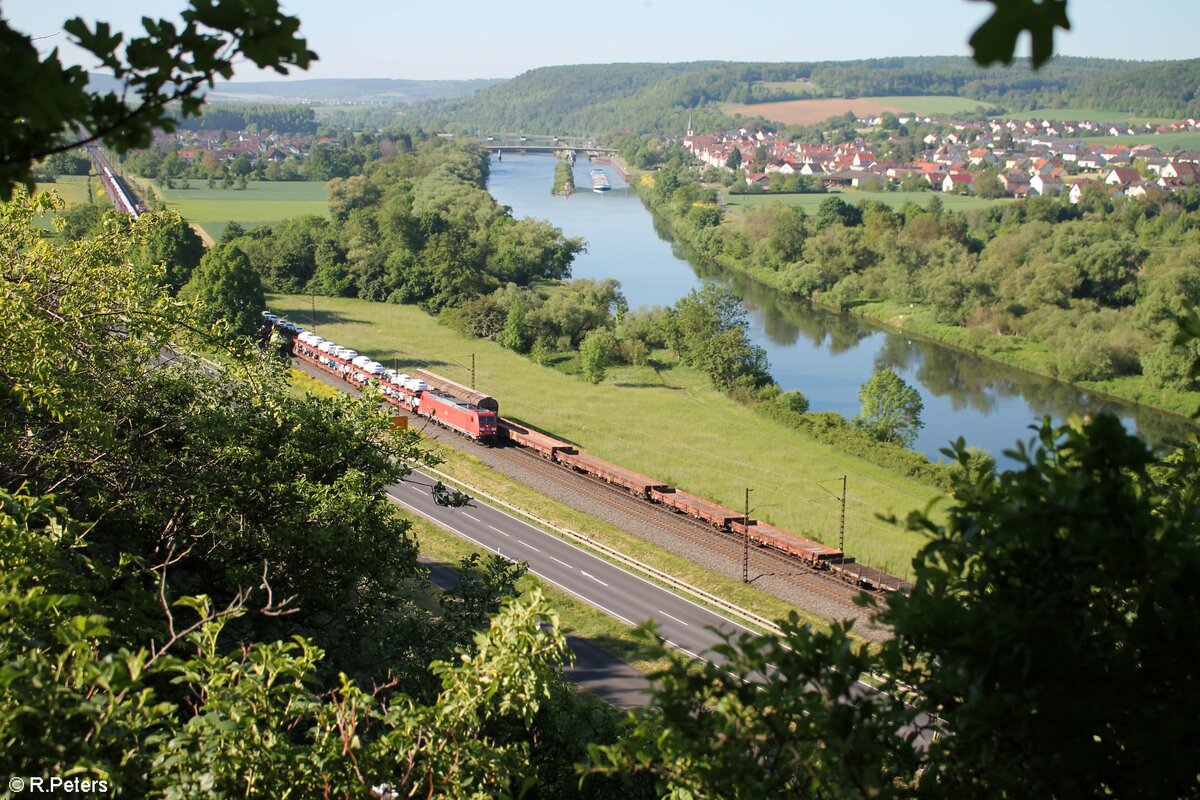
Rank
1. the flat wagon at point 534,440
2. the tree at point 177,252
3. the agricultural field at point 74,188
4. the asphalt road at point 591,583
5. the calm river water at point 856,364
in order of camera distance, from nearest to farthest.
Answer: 1. the asphalt road at point 591,583
2. the flat wagon at point 534,440
3. the calm river water at point 856,364
4. the tree at point 177,252
5. the agricultural field at point 74,188

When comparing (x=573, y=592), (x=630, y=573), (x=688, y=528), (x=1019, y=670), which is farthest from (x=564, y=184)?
(x=1019, y=670)

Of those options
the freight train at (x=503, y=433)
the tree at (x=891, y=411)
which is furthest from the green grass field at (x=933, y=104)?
the freight train at (x=503, y=433)

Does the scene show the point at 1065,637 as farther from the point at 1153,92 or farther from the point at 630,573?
the point at 1153,92

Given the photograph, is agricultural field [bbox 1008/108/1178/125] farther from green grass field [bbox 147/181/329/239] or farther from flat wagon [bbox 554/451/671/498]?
flat wagon [bbox 554/451/671/498]

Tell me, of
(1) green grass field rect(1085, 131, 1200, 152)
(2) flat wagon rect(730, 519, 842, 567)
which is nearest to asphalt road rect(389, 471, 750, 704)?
(2) flat wagon rect(730, 519, 842, 567)

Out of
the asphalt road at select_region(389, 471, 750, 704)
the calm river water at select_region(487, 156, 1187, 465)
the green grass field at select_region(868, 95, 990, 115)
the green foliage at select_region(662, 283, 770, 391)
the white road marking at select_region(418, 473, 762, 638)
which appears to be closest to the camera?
the asphalt road at select_region(389, 471, 750, 704)

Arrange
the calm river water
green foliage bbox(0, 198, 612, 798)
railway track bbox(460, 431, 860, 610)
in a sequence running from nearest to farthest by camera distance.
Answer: green foliage bbox(0, 198, 612, 798) → railway track bbox(460, 431, 860, 610) → the calm river water

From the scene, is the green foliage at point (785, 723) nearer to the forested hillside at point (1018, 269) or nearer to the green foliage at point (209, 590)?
the green foliage at point (209, 590)
